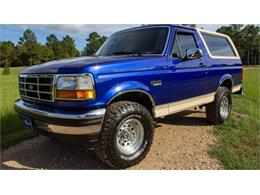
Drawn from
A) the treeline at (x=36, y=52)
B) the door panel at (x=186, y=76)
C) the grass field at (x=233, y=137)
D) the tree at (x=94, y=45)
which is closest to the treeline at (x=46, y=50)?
the treeline at (x=36, y=52)

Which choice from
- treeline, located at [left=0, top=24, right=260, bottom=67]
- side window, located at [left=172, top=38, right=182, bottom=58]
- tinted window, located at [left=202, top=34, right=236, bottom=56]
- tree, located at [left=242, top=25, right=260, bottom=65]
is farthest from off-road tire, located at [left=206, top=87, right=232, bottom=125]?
tree, located at [left=242, top=25, right=260, bottom=65]

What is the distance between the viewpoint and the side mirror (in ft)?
13.7

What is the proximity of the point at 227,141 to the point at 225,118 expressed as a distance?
1541mm

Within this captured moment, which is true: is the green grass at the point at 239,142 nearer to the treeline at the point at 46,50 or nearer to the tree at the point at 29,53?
the treeline at the point at 46,50

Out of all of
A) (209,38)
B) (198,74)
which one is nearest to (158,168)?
(198,74)

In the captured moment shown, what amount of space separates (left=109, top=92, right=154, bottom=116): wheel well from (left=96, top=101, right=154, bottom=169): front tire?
0.42 feet

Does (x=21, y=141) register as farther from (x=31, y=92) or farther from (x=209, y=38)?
(x=209, y=38)

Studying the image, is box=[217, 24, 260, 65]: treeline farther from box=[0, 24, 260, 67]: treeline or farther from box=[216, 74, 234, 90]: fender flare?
box=[216, 74, 234, 90]: fender flare

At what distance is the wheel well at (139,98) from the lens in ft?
11.5

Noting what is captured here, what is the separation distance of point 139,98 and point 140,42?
1104mm

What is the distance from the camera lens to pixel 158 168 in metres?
3.51

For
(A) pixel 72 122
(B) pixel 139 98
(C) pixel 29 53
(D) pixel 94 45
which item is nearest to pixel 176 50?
(B) pixel 139 98

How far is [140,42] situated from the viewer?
429 centimetres

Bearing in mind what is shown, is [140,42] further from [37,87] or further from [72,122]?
[72,122]
